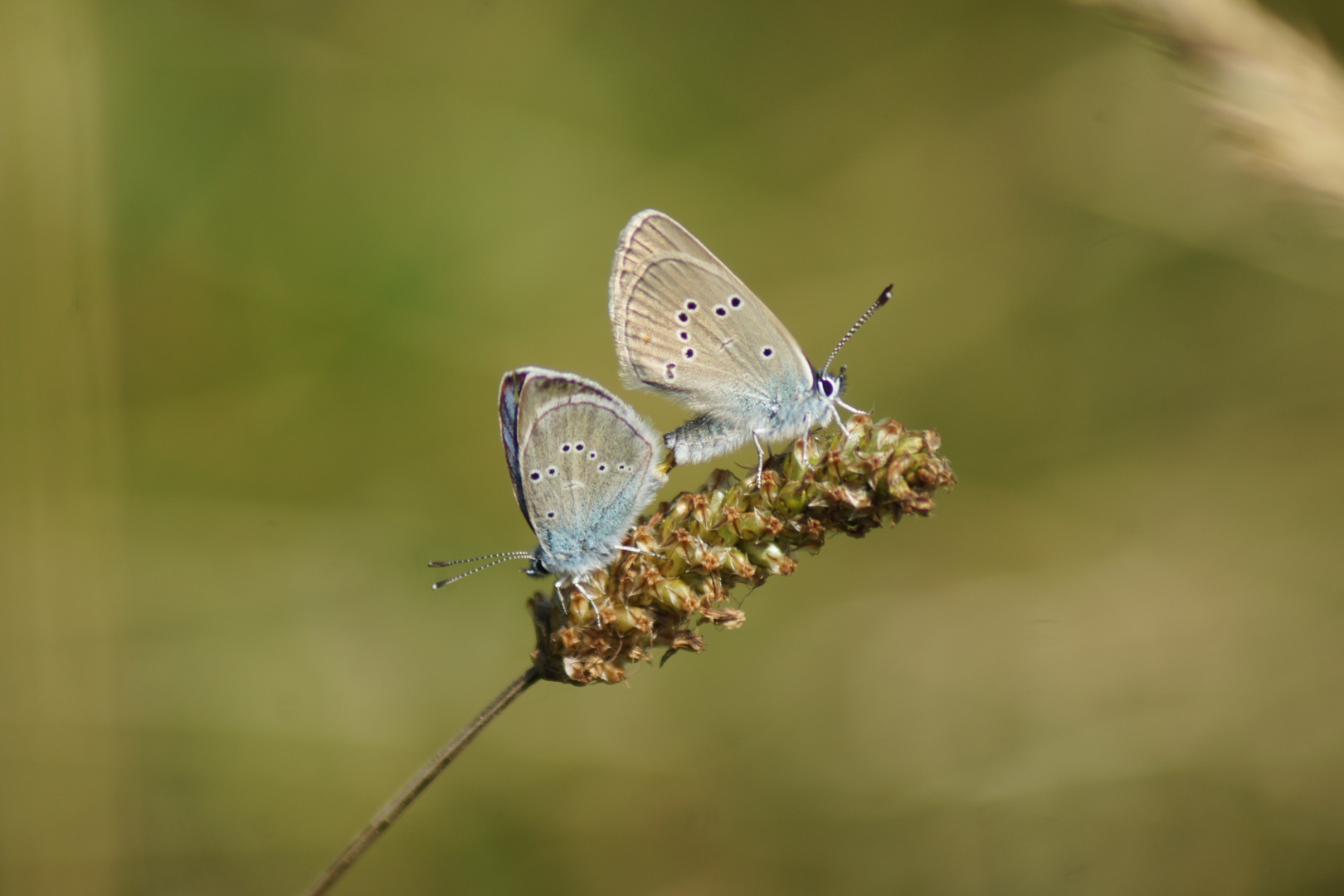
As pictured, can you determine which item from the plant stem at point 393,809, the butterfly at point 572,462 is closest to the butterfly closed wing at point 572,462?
the butterfly at point 572,462

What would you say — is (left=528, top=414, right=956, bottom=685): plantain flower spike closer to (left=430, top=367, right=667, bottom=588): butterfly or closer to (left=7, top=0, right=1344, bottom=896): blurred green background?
(left=430, top=367, right=667, bottom=588): butterfly

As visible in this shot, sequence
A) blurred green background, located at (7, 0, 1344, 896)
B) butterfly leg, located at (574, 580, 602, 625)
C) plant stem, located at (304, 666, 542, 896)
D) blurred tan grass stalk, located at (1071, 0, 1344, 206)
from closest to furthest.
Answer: plant stem, located at (304, 666, 542, 896), blurred tan grass stalk, located at (1071, 0, 1344, 206), butterfly leg, located at (574, 580, 602, 625), blurred green background, located at (7, 0, 1344, 896)

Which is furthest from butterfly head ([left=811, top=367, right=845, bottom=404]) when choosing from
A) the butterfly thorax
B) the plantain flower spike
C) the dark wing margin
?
the dark wing margin

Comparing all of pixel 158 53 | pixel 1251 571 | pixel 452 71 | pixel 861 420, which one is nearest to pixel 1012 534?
pixel 1251 571

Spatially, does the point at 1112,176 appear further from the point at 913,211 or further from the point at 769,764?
the point at 769,764

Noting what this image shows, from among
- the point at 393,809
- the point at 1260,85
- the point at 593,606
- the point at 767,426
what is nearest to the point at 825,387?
the point at 767,426

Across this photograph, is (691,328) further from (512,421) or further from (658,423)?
(658,423)

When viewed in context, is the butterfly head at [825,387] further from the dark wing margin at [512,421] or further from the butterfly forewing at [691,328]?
the dark wing margin at [512,421]
